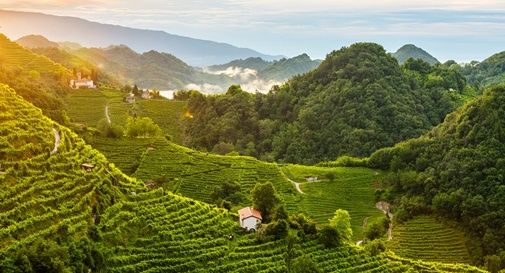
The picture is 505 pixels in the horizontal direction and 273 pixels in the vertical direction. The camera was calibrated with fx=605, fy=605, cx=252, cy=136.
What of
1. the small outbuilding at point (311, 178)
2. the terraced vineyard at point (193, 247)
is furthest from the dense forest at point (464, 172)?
the terraced vineyard at point (193, 247)

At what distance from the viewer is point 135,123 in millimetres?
74375

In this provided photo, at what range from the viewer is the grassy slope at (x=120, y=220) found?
3278cm

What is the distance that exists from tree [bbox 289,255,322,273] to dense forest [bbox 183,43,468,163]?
5094 cm

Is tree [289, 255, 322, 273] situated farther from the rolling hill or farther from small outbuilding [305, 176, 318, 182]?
the rolling hill

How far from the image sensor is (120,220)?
36.3 metres

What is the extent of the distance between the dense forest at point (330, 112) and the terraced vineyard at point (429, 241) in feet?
87.8

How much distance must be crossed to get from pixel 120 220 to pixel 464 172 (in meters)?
41.2

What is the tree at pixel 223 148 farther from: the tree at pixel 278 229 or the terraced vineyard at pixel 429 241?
the tree at pixel 278 229

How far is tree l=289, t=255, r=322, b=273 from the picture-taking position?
35.2 m

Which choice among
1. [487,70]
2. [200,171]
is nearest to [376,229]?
[200,171]

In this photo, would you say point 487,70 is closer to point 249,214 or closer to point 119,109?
point 119,109

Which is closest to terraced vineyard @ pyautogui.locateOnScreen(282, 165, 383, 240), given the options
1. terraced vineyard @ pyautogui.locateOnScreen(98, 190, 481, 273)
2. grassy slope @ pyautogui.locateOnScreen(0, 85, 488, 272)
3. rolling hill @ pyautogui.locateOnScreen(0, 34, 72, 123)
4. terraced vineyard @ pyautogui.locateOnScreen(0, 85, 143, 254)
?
terraced vineyard @ pyautogui.locateOnScreen(98, 190, 481, 273)

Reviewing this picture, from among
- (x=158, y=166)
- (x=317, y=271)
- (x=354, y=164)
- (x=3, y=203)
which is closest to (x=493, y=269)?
(x=317, y=271)

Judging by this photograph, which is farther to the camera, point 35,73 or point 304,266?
point 35,73
